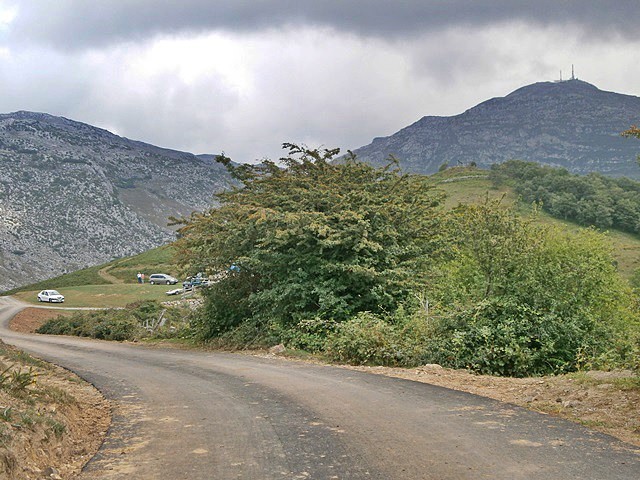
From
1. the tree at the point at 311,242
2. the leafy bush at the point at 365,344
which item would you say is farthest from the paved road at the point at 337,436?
the tree at the point at 311,242

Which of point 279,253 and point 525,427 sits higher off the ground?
point 279,253

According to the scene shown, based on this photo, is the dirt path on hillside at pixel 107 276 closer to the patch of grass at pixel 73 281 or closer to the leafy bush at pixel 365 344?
the patch of grass at pixel 73 281

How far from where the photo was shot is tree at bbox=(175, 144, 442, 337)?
20.0m

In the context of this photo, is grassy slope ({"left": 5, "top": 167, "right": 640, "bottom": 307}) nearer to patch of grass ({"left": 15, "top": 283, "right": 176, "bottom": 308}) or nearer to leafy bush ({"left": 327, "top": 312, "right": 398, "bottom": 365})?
patch of grass ({"left": 15, "top": 283, "right": 176, "bottom": 308})

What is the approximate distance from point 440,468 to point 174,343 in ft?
70.2

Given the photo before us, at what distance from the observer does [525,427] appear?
7781 mm

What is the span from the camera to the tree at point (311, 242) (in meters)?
20.0

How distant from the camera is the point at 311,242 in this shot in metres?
20.9

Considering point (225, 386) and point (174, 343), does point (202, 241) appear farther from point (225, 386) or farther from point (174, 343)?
point (225, 386)

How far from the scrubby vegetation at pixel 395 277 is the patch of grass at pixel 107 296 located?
3709 centimetres

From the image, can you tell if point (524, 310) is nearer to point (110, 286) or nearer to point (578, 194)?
point (110, 286)

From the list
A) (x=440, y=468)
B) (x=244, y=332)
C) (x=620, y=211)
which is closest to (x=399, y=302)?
(x=244, y=332)

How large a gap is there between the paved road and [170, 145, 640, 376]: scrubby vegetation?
383 cm

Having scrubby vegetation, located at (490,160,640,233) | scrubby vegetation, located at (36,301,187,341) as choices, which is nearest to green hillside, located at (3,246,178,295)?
scrubby vegetation, located at (36,301,187,341)
